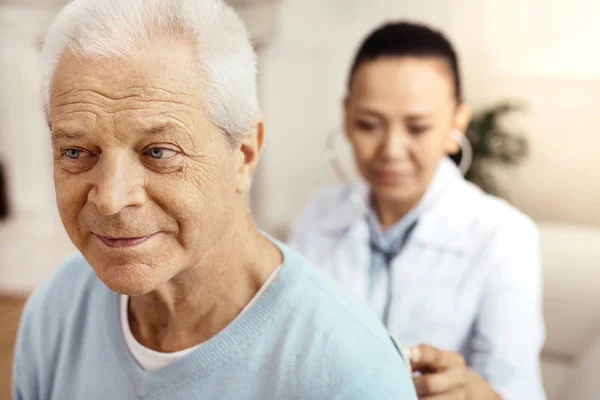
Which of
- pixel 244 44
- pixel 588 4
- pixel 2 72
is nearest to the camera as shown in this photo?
pixel 244 44

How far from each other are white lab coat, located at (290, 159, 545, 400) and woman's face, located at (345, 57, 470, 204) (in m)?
0.09

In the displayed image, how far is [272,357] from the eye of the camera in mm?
797

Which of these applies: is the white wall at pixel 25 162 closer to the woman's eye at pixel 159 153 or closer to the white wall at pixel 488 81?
the white wall at pixel 488 81

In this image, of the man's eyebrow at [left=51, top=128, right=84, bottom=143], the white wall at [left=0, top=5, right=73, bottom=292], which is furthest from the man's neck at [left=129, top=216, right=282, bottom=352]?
the white wall at [left=0, top=5, right=73, bottom=292]

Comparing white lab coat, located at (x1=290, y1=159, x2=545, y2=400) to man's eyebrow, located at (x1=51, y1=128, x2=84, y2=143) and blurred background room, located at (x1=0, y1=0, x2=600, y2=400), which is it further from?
man's eyebrow, located at (x1=51, y1=128, x2=84, y2=143)

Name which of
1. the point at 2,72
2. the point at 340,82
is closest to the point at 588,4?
the point at 340,82

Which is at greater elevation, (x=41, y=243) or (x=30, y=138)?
(x=30, y=138)

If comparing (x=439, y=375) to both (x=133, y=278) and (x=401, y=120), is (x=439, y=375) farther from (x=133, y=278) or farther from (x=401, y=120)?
(x=401, y=120)

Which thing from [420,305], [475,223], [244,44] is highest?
[244,44]

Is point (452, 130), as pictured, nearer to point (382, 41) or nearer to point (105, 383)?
point (382, 41)

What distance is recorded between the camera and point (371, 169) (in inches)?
60.9

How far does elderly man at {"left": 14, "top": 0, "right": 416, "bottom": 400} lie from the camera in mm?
699

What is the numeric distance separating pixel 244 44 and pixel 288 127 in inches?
103

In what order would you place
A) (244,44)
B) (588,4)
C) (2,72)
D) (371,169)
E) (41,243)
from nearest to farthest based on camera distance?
(244,44) < (371,169) < (588,4) < (2,72) < (41,243)
